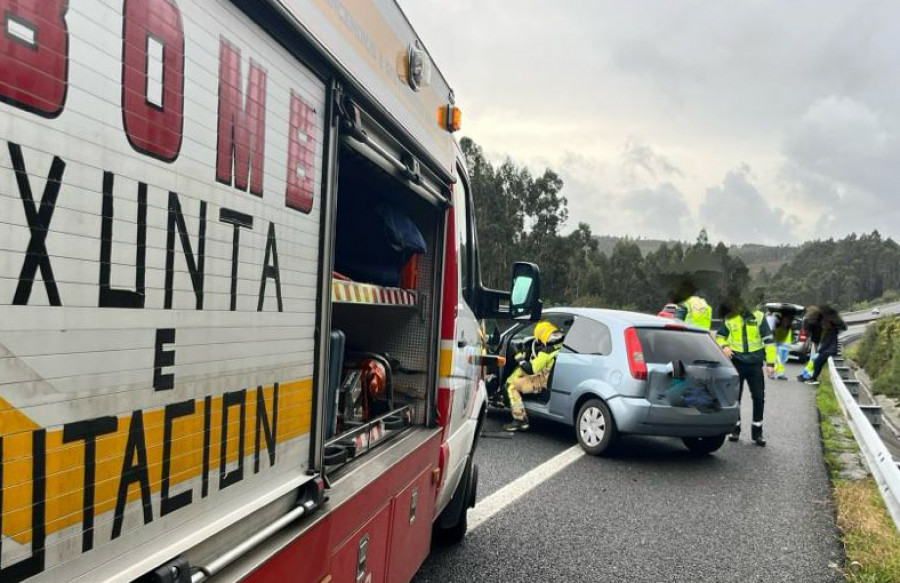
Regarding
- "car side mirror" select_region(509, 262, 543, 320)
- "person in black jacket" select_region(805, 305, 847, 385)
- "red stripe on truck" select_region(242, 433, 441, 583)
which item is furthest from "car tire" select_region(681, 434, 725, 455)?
"person in black jacket" select_region(805, 305, 847, 385)

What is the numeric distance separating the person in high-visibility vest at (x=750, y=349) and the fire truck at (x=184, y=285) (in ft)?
22.2

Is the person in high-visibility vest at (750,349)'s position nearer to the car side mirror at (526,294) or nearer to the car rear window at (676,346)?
the car rear window at (676,346)

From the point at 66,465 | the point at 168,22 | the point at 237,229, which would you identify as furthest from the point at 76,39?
the point at 66,465

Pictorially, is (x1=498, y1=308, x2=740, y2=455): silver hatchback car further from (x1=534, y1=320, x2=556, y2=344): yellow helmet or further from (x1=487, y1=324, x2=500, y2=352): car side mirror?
(x1=487, y1=324, x2=500, y2=352): car side mirror

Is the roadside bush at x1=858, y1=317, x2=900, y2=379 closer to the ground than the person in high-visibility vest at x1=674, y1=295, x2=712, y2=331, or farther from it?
closer to the ground

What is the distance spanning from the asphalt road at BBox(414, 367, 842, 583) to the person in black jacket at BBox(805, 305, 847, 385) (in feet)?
26.6

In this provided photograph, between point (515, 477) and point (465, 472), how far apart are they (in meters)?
1.88

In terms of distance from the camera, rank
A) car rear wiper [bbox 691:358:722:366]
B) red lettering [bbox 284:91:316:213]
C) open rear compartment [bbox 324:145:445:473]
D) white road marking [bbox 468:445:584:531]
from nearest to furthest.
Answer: red lettering [bbox 284:91:316:213] → open rear compartment [bbox 324:145:445:473] → white road marking [bbox 468:445:584:531] → car rear wiper [bbox 691:358:722:366]

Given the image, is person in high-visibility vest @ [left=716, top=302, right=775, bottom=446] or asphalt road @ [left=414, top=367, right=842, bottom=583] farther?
person in high-visibility vest @ [left=716, top=302, right=775, bottom=446]

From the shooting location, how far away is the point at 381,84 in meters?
2.26

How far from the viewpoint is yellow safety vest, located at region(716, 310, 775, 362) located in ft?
26.8

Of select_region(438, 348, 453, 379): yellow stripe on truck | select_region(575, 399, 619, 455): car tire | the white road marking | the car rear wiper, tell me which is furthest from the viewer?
the car rear wiper

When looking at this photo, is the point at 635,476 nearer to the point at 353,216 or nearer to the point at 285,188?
the point at 353,216

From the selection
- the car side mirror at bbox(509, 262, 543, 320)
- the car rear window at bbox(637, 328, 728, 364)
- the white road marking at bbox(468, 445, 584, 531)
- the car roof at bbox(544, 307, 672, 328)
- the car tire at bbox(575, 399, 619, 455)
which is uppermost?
the car side mirror at bbox(509, 262, 543, 320)
